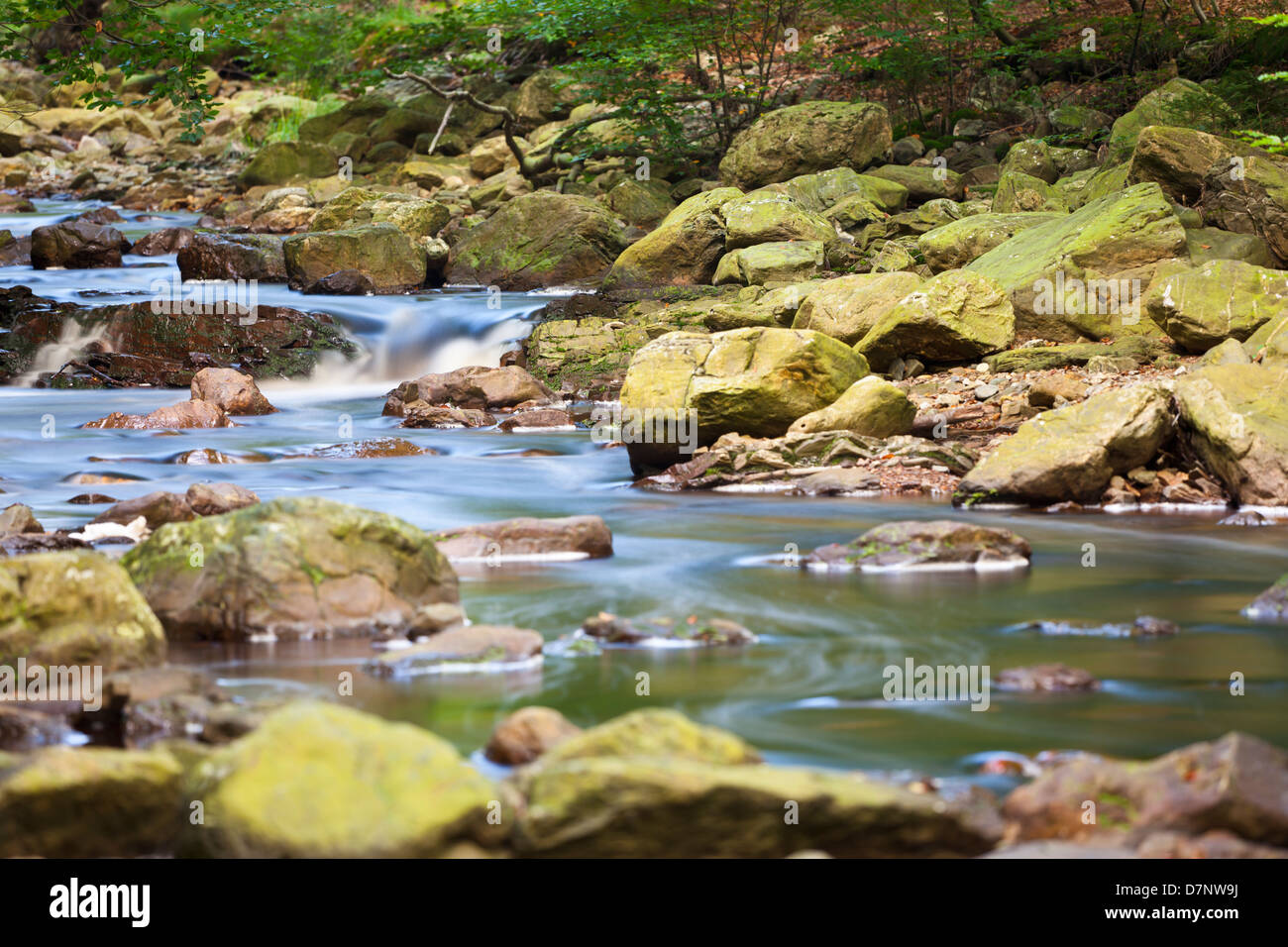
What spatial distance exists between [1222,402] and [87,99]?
1219 centimetres

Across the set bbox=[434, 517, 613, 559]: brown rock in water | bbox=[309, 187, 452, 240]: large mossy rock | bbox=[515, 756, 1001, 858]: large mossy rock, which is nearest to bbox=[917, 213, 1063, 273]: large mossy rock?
bbox=[309, 187, 452, 240]: large mossy rock

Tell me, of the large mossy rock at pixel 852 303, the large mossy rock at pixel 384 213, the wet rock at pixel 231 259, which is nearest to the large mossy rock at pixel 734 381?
the large mossy rock at pixel 852 303

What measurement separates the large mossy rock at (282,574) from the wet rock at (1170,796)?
2921mm

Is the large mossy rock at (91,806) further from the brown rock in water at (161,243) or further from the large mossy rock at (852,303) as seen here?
the brown rock in water at (161,243)

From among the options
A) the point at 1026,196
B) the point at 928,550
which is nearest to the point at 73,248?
the point at 1026,196

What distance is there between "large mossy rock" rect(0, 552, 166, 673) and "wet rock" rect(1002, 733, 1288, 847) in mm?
3283

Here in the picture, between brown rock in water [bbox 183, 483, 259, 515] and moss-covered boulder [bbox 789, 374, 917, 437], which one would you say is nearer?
brown rock in water [bbox 183, 483, 259, 515]

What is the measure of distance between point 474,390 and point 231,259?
6.50 meters

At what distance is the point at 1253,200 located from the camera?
13.3 m

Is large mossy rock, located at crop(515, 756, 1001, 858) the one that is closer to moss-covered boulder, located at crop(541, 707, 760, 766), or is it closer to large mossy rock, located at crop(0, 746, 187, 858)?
moss-covered boulder, located at crop(541, 707, 760, 766)

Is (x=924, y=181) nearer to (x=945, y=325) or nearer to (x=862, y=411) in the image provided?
(x=945, y=325)

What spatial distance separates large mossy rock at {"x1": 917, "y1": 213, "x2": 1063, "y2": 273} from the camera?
1492cm

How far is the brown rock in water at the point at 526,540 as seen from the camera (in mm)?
7285
